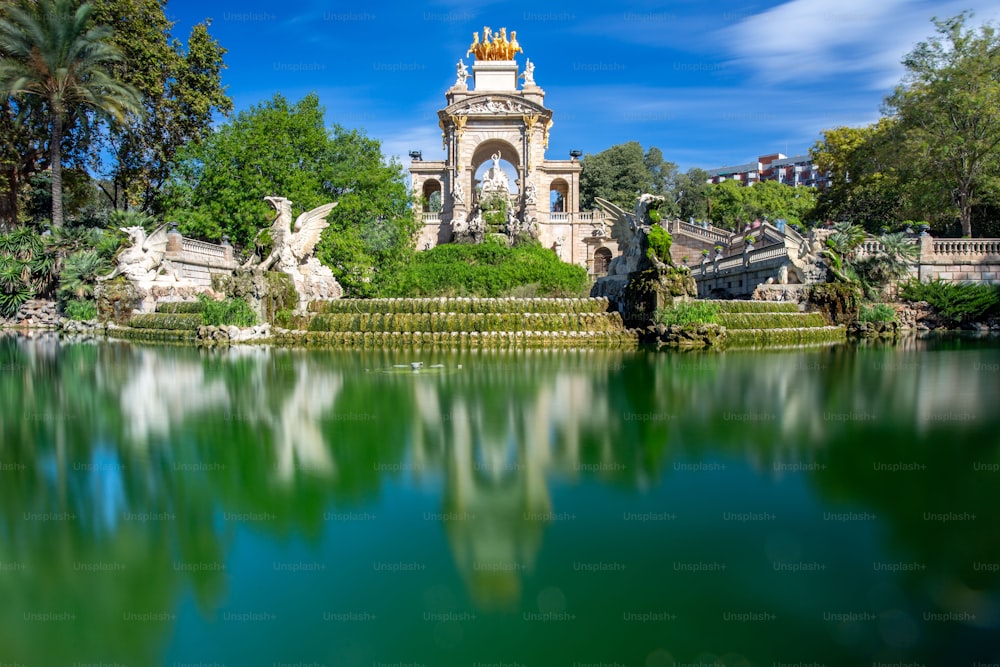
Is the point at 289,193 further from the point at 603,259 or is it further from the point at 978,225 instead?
the point at 978,225

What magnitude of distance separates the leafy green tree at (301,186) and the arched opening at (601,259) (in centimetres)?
2263

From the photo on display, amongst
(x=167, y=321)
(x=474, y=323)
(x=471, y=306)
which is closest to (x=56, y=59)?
(x=167, y=321)

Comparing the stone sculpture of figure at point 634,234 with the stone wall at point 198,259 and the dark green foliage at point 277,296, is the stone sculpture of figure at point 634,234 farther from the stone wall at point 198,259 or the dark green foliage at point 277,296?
the stone wall at point 198,259

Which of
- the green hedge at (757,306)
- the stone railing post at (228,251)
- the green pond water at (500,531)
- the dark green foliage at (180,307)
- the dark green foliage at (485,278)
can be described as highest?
the stone railing post at (228,251)

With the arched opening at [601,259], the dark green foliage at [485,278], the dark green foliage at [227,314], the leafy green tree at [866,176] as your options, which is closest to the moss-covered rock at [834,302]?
the dark green foliage at [485,278]

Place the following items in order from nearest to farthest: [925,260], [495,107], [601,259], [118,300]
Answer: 1. [118,300]
2. [925,260]
3. [495,107]
4. [601,259]

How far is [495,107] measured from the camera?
47688mm

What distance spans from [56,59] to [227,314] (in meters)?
16.5

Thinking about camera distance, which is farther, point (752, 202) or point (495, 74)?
point (752, 202)

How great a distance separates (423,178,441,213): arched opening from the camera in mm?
53281

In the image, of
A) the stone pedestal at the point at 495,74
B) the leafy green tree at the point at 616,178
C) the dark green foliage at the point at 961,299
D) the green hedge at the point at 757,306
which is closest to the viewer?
the green hedge at the point at 757,306

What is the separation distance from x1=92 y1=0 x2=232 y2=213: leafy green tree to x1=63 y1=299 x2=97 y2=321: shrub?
955 cm

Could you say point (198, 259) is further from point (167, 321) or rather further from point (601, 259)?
point (601, 259)

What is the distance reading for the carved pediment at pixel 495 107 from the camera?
47.4 meters
